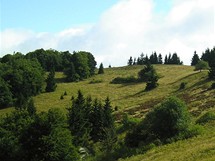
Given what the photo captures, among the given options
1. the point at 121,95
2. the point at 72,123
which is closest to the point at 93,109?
the point at 72,123

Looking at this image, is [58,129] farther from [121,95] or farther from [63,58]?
[63,58]

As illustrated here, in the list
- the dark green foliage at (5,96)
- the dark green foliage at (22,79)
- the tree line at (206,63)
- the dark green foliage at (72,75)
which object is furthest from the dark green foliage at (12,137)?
the dark green foliage at (72,75)

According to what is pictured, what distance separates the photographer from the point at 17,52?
17962cm

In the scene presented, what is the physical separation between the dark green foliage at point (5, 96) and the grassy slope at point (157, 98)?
16.2 ft

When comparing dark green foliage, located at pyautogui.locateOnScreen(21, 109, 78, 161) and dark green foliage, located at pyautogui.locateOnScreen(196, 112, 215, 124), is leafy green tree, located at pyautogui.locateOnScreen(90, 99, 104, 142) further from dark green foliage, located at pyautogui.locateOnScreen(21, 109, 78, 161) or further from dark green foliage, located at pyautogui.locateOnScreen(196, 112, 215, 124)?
dark green foliage, located at pyautogui.locateOnScreen(196, 112, 215, 124)

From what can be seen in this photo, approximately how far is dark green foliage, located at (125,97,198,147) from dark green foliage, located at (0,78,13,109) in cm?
6610

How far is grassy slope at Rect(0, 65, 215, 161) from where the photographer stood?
4066cm

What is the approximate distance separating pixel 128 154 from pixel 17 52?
141103 millimetres

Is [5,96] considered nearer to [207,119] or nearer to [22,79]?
[22,79]

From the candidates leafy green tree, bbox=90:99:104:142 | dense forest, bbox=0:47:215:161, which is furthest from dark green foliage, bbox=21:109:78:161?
leafy green tree, bbox=90:99:104:142

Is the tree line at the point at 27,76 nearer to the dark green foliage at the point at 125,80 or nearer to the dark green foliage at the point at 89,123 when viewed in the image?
the dark green foliage at the point at 125,80

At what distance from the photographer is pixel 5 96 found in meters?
110

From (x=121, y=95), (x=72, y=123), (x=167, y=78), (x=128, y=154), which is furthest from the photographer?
(x=167, y=78)

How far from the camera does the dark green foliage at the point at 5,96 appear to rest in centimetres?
10894
